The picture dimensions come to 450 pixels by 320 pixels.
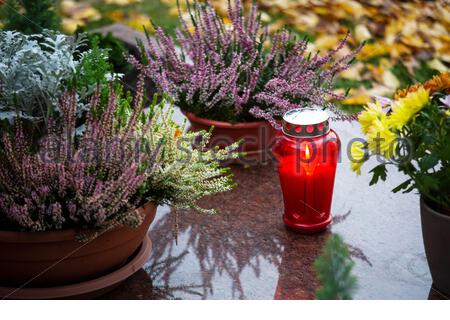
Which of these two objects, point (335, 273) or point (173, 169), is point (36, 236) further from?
point (335, 273)

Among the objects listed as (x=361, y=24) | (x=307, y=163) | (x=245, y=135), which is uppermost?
(x=307, y=163)

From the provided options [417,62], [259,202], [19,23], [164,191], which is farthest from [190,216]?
[417,62]

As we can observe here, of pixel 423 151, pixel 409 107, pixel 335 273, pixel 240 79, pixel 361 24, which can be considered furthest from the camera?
pixel 361 24

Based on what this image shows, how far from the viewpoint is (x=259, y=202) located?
2.07m

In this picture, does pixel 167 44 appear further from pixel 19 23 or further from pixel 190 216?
pixel 19 23

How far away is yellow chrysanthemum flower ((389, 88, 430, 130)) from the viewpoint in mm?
1493

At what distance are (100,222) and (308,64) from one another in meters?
0.95

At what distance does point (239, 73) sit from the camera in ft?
6.89

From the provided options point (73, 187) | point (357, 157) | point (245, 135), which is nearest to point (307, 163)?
point (357, 157)

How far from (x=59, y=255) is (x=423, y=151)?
32.7 inches

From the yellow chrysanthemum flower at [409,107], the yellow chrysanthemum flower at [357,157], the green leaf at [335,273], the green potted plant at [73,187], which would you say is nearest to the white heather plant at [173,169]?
the green potted plant at [73,187]

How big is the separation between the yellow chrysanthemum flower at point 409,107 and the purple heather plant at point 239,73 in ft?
1.88

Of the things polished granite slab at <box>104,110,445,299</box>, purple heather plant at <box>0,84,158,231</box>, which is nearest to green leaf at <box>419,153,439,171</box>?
polished granite slab at <box>104,110,445,299</box>

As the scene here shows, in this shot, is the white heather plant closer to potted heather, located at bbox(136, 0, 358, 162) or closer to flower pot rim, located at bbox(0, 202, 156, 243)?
flower pot rim, located at bbox(0, 202, 156, 243)
